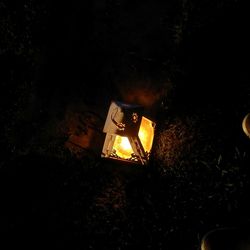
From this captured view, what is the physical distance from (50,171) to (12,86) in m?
2.01

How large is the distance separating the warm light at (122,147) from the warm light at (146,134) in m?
0.23

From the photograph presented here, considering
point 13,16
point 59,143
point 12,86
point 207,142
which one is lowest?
point 59,143

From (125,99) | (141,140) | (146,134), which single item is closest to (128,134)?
(141,140)

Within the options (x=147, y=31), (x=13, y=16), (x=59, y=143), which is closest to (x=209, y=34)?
(x=147, y=31)

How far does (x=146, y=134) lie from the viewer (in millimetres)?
5379

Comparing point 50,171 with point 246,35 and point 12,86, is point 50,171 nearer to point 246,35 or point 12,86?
point 12,86

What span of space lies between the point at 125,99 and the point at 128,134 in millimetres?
1195

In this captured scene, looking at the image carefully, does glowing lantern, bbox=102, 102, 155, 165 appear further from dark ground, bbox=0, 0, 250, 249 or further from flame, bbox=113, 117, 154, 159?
dark ground, bbox=0, 0, 250, 249

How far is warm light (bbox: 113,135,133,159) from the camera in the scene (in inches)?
205

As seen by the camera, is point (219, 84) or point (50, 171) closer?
point (219, 84)

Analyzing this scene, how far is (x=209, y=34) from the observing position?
5.48m

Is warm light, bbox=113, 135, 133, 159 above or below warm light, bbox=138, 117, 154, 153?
below

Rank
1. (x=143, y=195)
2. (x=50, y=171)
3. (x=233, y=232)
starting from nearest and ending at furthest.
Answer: (x=233, y=232), (x=143, y=195), (x=50, y=171)

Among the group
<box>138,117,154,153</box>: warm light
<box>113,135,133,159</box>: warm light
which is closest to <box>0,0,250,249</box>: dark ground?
<box>138,117,154,153</box>: warm light
